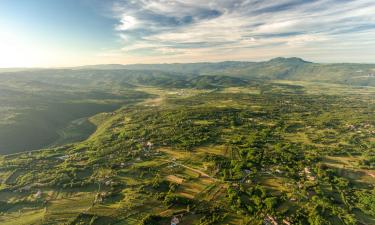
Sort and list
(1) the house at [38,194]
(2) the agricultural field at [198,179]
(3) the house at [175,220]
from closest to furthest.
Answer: (3) the house at [175,220]
(2) the agricultural field at [198,179]
(1) the house at [38,194]

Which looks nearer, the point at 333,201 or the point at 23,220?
the point at 23,220

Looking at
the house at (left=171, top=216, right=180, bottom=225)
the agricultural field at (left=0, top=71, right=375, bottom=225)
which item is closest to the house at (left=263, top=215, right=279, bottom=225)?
the agricultural field at (left=0, top=71, right=375, bottom=225)

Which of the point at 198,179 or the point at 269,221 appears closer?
the point at 269,221

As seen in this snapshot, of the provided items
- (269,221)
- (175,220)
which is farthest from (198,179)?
(269,221)

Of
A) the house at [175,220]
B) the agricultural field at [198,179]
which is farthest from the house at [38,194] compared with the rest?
the house at [175,220]

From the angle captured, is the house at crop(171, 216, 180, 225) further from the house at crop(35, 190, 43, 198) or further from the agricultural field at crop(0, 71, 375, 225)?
the house at crop(35, 190, 43, 198)

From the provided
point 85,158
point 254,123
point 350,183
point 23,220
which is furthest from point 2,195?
point 254,123

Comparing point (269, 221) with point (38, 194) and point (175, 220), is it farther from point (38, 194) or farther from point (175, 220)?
point (38, 194)

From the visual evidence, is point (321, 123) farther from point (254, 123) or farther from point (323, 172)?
point (323, 172)

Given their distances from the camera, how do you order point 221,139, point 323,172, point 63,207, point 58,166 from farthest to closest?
point 221,139 → point 58,166 → point 323,172 → point 63,207

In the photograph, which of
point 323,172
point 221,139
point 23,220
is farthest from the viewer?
point 221,139

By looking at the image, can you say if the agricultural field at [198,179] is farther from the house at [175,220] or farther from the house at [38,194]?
the house at [175,220]
